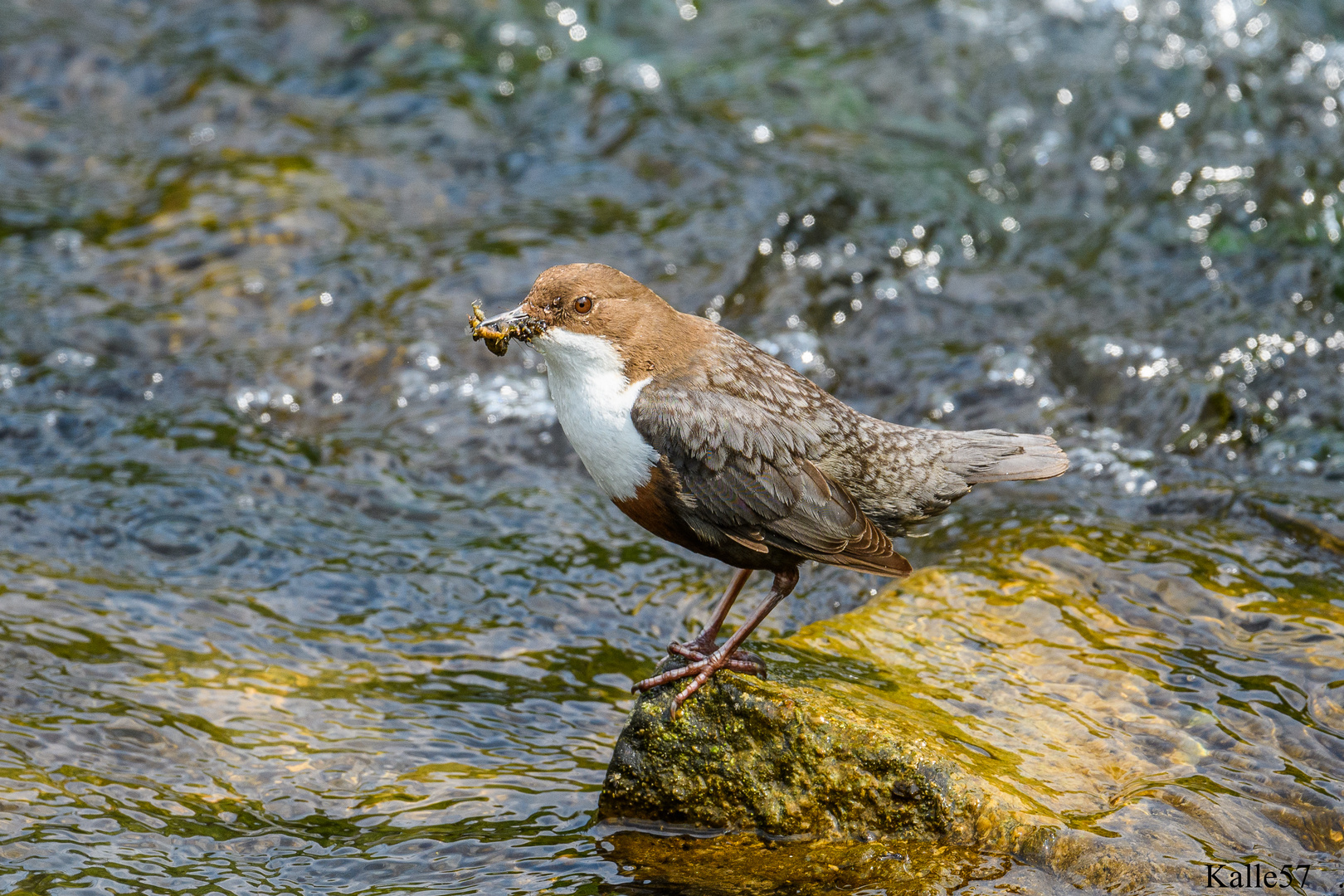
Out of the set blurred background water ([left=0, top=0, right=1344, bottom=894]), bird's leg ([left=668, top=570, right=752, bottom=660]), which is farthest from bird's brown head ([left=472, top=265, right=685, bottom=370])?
blurred background water ([left=0, top=0, right=1344, bottom=894])

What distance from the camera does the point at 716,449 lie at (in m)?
3.58

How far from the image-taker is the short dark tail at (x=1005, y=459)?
3859 millimetres

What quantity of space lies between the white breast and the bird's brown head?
0.02 meters

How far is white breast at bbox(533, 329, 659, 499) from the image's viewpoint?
142 inches

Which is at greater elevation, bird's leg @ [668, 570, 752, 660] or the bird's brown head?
the bird's brown head

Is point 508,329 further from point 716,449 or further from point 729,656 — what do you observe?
point 729,656

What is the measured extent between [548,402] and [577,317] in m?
2.52

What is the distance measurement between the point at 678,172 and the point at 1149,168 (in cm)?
280

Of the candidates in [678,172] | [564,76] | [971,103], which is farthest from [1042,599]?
[564,76]

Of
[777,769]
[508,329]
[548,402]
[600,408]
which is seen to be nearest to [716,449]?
[600,408]

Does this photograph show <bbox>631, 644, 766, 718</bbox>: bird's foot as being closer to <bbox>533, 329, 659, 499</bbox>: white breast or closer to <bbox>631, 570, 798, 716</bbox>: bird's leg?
<bbox>631, 570, 798, 716</bbox>: bird's leg

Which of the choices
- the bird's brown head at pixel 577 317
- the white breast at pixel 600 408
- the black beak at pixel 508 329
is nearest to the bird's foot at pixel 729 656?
the white breast at pixel 600 408

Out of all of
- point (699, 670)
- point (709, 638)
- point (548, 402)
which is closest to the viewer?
point (699, 670)

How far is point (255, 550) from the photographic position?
5.08m
